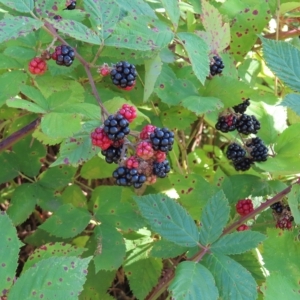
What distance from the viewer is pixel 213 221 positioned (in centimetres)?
159

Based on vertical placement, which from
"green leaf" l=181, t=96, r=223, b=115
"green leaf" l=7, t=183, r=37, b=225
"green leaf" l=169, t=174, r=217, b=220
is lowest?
"green leaf" l=7, t=183, r=37, b=225

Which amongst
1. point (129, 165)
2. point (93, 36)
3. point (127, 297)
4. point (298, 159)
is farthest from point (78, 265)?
point (127, 297)

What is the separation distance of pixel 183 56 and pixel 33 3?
79cm

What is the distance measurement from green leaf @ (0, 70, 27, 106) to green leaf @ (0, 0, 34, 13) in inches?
11.6

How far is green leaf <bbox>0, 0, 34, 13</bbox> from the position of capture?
63.1 inches

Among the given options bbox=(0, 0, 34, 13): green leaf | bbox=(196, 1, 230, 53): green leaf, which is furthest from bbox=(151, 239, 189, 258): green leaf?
bbox=(0, 0, 34, 13): green leaf

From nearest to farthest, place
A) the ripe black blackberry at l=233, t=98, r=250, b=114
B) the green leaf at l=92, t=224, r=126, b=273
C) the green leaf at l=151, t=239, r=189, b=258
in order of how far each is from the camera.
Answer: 1. the green leaf at l=151, t=239, r=189, b=258
2. the green leaf at l=92, t=224, r=126, b=273
3. the ripe black blackberry at l=233, t=98, r=250, b=114

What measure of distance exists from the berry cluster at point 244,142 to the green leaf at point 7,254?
1.03 m

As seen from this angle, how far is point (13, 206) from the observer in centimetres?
214

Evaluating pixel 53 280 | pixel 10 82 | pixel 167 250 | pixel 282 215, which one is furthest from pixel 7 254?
pixel 282 215

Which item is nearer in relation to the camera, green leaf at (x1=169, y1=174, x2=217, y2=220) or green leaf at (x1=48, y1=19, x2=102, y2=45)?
green leaf at (x1=48, y1=19, x2=102, y2=45)

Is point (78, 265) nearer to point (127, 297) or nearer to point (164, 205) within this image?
point (164, 205)

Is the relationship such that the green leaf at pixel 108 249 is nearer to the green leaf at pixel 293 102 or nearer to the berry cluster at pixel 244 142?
the berry cluster at pixel 244 142

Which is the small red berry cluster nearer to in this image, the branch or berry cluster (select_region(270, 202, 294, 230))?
berry cluster (select_region(270, 202, 294, 230))
